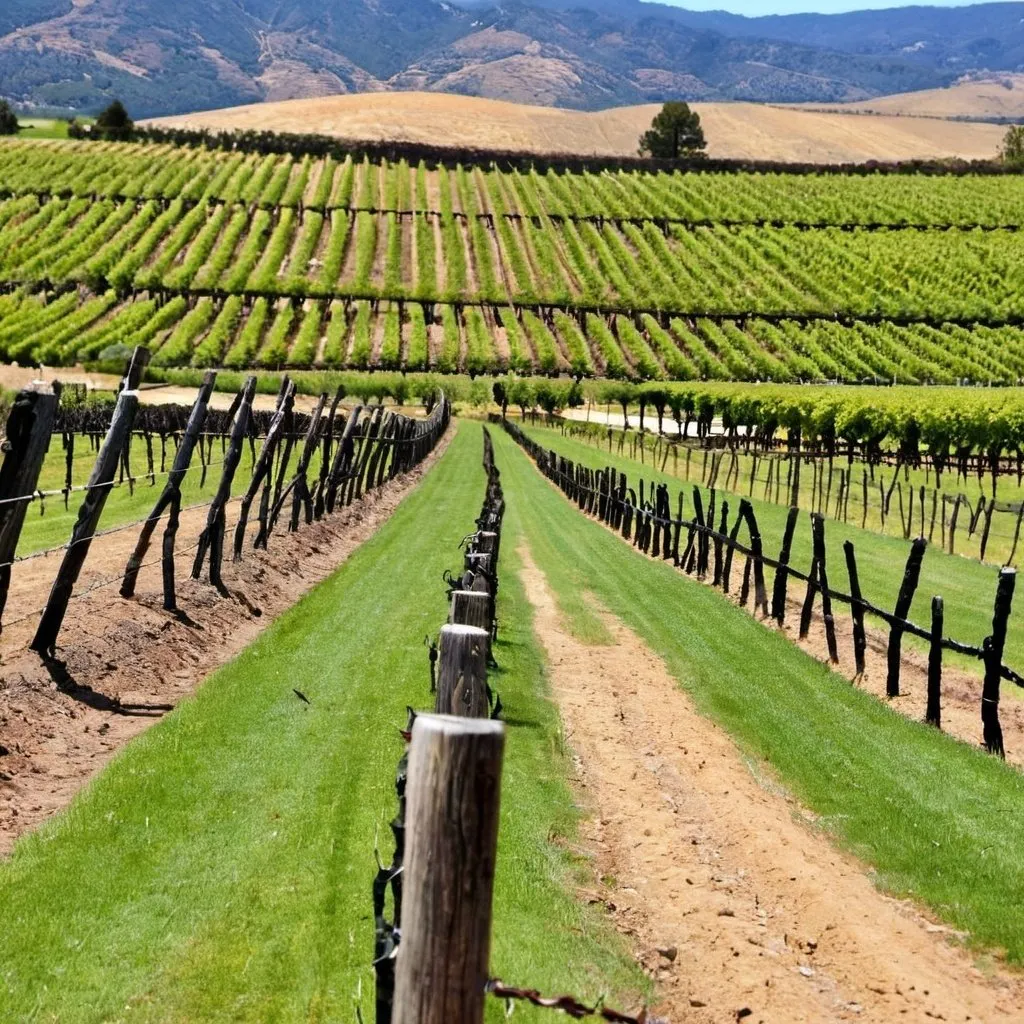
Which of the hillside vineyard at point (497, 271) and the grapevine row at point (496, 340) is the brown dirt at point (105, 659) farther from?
the grapevine row at point (496, 340)

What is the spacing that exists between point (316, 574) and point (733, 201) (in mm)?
105652

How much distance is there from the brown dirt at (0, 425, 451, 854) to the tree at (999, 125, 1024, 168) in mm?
140235

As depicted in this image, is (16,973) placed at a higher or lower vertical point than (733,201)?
lower

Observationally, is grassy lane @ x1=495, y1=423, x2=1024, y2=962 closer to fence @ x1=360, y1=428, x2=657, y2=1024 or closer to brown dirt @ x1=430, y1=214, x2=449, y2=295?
fence @ x1=360, y1=428, x2=657, y2=1024

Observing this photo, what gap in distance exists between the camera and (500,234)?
106000 millimetres

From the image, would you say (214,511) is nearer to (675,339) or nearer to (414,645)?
(414,645)

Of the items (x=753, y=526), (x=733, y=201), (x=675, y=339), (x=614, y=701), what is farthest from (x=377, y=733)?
(x=733, y=201)

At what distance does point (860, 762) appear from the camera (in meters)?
10.2

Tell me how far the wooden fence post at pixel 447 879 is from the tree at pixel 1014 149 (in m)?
151

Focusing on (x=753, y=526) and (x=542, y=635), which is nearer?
(x=542, y=635)

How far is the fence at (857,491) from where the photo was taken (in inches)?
1363

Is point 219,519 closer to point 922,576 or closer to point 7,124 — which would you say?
point 922,576

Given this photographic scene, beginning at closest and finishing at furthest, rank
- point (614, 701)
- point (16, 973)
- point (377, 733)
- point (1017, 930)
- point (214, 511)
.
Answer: point (16, 973) < point (1017, 930) < point (377, 733) < point (614, 701) < point (214, 511)

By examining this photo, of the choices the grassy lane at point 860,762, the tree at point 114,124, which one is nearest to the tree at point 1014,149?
the tree at point 114,124
